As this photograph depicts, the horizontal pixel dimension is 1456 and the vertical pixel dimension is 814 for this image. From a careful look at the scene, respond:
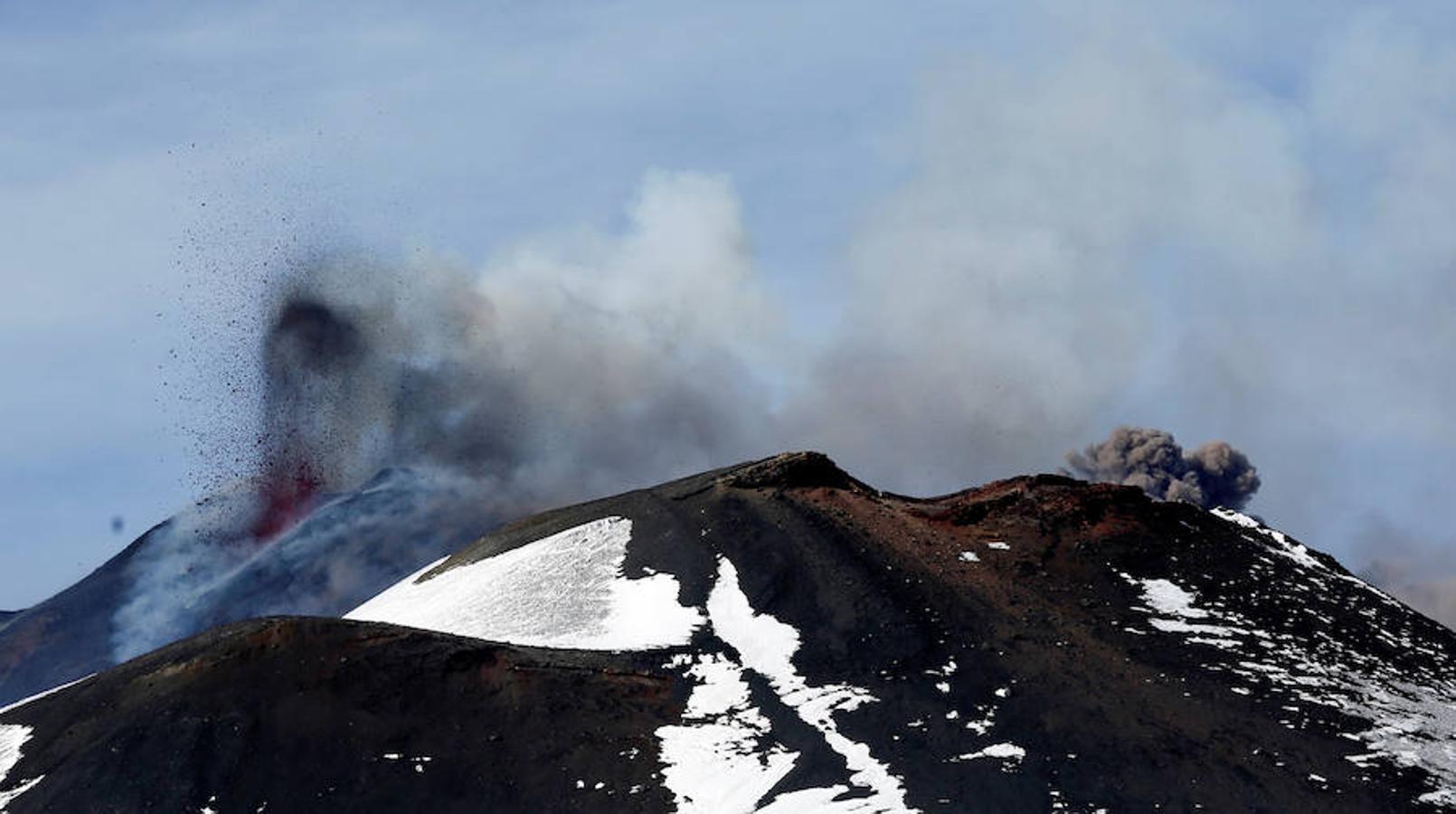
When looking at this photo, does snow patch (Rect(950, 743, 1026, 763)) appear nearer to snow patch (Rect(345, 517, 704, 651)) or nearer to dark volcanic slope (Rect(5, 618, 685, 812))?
dark volcanic slope (Rect(5, 618, 685, 812))

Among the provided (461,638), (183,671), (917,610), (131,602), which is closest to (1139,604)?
(917,610)

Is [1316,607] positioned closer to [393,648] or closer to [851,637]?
[851,637]

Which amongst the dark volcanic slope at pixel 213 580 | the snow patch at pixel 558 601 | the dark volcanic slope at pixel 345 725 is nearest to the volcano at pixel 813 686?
the dark volcanic slope at pixel 345 725

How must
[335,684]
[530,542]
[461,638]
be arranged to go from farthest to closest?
[530,542]
[461,638]
[335,684]

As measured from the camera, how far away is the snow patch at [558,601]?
226ft

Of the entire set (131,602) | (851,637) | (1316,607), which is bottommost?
(851,637)

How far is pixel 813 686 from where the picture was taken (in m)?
63.8

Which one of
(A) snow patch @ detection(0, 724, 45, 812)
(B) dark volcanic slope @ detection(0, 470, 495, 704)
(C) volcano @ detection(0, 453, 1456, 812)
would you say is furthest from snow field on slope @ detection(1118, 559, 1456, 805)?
(B) dark volcanic slope @ detection(0, 470, 495, 704)

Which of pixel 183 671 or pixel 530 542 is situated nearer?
pixel 183 671

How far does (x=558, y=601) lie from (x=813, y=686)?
531 inches

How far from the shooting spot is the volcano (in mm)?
57438

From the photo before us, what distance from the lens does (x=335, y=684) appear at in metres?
61.5

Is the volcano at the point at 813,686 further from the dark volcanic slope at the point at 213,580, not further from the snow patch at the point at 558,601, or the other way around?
the dark volcanic slope at the point at 213,580

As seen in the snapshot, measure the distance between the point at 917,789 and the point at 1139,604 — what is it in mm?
19377
